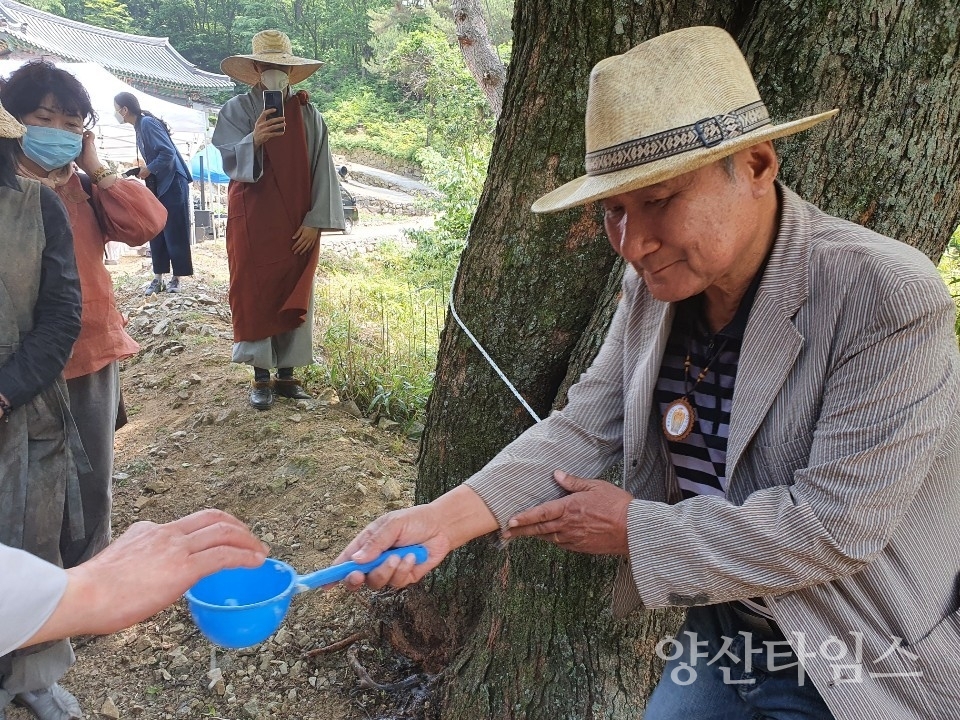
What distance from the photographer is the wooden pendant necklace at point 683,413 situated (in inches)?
57.2

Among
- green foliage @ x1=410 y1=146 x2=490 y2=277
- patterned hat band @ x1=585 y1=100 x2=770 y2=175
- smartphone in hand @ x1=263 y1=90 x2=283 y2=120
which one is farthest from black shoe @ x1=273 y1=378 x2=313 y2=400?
green foliage @ x1=410 y1=146 x2=490 y2=277

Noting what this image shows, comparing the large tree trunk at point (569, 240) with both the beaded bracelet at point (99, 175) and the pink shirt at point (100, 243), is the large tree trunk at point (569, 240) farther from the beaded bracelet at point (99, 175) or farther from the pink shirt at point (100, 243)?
the beaded bracelet at point (99, 175)

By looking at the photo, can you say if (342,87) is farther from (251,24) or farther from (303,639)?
(303,639)

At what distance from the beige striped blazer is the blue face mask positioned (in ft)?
8.02

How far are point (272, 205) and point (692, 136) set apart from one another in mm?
3636

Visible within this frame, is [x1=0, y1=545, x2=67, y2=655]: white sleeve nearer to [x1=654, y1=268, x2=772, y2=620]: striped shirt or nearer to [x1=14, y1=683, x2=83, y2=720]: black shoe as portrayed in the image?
[x1=654, y1=268, x2=772, y2=620]: striped shirt

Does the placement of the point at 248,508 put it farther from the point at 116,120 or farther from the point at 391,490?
the point at 116,120

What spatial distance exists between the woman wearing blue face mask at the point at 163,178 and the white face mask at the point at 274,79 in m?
2.85

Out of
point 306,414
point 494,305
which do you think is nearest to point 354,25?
point 306,414

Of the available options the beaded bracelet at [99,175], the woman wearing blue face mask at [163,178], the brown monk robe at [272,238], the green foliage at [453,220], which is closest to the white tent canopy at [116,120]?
the green foliage at [453,220]

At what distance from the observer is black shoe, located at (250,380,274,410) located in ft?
15.0

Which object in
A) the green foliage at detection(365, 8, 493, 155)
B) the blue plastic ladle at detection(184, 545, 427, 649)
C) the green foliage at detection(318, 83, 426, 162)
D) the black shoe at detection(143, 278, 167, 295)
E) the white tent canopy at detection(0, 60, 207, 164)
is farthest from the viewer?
the green foliage at detection(318, 83, 426, 162)

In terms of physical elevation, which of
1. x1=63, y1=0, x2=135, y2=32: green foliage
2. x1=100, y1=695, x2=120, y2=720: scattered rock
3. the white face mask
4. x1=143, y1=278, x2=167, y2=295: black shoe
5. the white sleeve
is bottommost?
x1=143, y1=278, x2=167, y2=295: black shoe

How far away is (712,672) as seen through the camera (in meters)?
1.52
